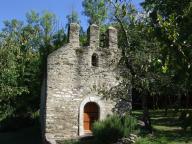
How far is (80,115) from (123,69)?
3.77m

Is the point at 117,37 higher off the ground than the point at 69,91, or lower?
higher

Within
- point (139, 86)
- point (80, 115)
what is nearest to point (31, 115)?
point (80, 115)

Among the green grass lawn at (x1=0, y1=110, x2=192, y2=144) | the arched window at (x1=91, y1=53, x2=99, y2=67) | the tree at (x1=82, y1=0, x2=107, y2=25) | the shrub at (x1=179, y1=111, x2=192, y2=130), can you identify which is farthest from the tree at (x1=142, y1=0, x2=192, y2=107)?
the tree at (x1=82, y1=0, x2=107, y2=25)

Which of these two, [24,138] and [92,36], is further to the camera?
[24,138]

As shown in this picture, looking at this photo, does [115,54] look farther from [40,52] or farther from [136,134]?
[40,52]

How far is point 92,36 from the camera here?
22.1 meters

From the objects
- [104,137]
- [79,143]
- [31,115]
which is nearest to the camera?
[104,137]

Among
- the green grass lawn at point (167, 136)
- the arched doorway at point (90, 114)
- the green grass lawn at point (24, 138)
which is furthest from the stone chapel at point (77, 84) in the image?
the green grass lawn at point (167, 136)

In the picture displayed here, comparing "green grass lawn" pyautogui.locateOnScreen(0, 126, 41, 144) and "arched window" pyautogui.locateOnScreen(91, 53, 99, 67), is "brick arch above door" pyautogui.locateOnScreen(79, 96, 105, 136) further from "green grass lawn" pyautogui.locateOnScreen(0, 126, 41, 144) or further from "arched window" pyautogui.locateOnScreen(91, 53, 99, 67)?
"green grass lawn" pyautogui.locateOnScreen(0, 126, 41, 144)

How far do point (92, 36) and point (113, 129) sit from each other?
624 cm

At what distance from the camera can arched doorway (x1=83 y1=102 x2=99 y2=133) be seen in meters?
22.0

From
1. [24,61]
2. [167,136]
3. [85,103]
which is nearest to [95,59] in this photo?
[85,103]

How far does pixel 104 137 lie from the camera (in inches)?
722

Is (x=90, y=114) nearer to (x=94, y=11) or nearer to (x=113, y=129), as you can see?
(x=113, y=129)
